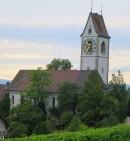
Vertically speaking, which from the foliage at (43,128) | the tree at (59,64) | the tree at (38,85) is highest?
the tree at (59,64)

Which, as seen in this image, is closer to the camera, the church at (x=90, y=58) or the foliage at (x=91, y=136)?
the foliage at (x=91, y=136)

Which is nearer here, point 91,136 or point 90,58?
point 91,136

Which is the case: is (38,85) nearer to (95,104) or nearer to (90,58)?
(95,104)

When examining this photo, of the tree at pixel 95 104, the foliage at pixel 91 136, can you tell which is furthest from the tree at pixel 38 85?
the foliage at pixel 91 136

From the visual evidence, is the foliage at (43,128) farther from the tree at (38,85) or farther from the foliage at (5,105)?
the foliage at (5,105)

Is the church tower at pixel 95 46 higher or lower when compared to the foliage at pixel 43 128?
higher

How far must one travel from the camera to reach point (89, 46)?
3551 inches

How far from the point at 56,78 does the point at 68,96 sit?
405 inches

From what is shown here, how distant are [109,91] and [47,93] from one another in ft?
29.6

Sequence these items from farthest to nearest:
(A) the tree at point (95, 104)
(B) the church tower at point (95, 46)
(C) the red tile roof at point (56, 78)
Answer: (B) the church tower at point (95, 46), (C) the red tile roof at point (56, 78), (A) the tree at point (95, 104)

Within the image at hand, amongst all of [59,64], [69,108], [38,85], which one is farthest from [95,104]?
[59,64]

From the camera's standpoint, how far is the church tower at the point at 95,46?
292 ft

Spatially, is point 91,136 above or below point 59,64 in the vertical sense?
below

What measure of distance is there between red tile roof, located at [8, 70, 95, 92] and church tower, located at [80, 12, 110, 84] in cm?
544
